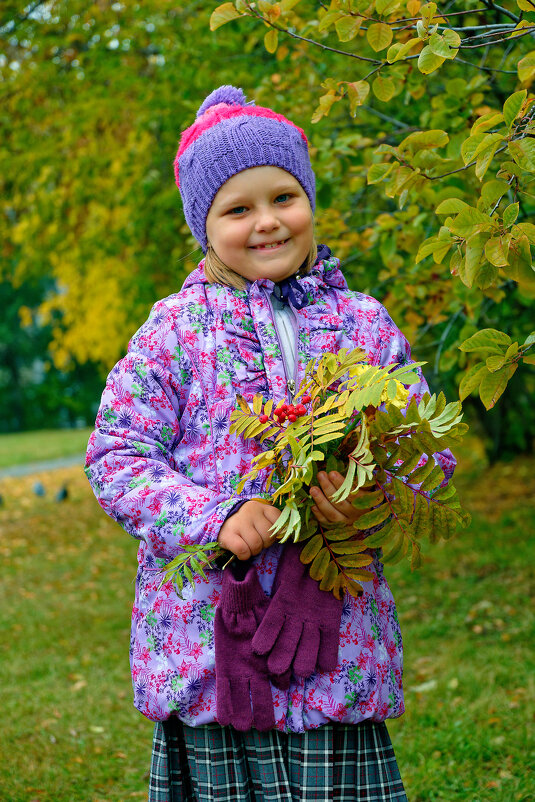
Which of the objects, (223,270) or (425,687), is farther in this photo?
(425,687)

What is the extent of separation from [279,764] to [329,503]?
62 centimetres

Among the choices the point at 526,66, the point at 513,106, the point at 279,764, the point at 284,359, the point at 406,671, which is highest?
the point at 526,66

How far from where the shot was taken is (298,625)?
6.30 ft

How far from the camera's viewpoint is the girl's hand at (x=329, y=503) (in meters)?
1.84

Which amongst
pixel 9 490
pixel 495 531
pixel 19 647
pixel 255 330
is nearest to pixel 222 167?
pixel 255 330

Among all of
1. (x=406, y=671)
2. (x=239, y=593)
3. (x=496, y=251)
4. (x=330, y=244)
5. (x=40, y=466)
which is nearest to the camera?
(x=496, y=251)

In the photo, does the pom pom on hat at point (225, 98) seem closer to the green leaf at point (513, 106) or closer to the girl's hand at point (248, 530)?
the green leaf at point (513, 106)

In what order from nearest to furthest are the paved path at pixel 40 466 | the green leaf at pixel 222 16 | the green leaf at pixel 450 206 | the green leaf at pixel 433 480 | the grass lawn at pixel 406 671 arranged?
1. the green leaf at pixel 433 480
2. the green leaf at pixel 450 206
3. the green leaf at pixel 222 16
4. the grass lawn at pixel 406 671
5. the paved path at pixel 40 466

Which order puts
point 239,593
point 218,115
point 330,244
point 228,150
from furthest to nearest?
point 330,244 < point 218,115 < point 228,150 < point 239,593

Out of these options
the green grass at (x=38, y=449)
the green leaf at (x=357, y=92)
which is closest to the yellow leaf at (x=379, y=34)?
the green leaf at (x=357, y=92)

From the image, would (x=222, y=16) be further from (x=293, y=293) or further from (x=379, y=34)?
(x=293, y=293)

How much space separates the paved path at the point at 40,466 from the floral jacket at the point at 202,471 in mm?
15462

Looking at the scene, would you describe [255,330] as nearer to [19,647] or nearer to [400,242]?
[400,242]

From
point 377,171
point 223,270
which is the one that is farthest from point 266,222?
point 377,171
